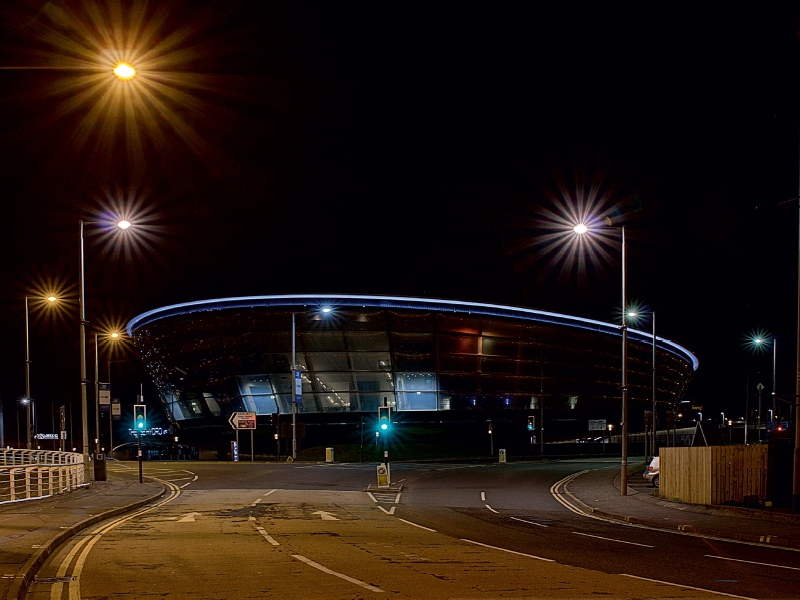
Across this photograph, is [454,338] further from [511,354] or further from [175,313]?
[175,313]

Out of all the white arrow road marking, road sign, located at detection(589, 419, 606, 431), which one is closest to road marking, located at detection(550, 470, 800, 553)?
the white arrow road marking

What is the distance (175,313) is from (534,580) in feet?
201

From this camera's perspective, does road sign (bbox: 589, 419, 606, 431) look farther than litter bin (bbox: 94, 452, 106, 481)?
Yes

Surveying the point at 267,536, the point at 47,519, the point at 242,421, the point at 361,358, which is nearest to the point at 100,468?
the point at 242,421

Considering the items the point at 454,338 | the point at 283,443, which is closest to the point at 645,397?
the point at 454,338

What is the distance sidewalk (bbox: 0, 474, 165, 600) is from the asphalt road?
0.34 m

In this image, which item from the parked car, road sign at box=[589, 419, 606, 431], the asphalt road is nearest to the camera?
the asphalt road

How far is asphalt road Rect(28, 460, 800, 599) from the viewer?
423 inches

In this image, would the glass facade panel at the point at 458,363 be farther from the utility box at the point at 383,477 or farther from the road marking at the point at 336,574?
the road marking at the point at 336,574

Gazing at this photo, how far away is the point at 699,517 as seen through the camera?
21250 mm

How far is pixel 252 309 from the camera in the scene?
66.1 metres

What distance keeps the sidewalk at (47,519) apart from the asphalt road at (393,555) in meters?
0.34

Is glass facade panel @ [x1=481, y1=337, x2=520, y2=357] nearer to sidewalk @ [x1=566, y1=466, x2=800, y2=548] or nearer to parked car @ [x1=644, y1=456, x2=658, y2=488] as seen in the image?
parked car @ [x1=644, y1=456, x2=658, y2=488]

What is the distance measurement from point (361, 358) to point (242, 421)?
60.8 ft
